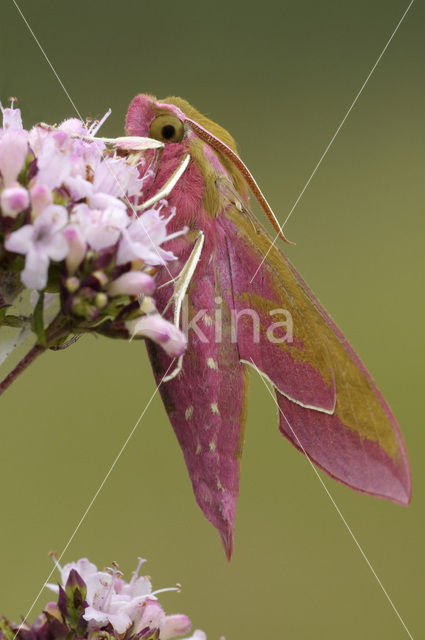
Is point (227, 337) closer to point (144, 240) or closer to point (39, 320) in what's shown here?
point (144, 240)

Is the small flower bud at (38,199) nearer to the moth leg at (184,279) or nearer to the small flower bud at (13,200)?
the small flower bud at (13,200)

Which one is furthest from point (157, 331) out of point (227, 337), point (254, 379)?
point (254, 379)

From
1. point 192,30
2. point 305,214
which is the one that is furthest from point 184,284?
point 192,30

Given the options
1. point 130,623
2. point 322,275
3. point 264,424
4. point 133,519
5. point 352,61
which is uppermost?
point 352,61

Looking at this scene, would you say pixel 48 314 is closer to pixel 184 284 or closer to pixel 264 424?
pixel 184 284

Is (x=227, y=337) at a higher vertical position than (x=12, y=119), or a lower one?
lower

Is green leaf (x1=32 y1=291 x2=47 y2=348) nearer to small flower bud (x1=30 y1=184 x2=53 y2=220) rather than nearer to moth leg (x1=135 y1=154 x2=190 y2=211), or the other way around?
small flower bud (x1=30 y1=184 x2=53 y2=220)

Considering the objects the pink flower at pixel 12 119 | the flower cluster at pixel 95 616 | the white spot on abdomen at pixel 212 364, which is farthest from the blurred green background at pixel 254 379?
the flower cluster at pixel 95 616
